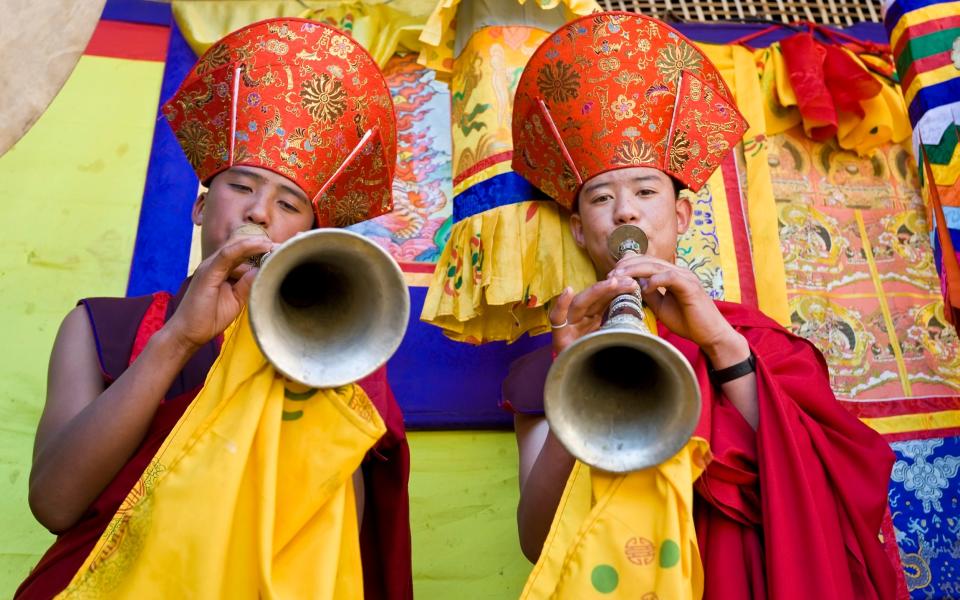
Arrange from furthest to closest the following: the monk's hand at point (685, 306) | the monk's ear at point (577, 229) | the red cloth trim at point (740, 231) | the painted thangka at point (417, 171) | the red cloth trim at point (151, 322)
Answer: the painted thangka at point (417, 171), the red cloth trim at point (740, 231), the monk's ear at point (577, 229), the red cloth trim at point (151, 322), the monk's hand at point (685, 306)

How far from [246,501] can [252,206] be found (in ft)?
2.66

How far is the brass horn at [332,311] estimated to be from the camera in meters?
1.79

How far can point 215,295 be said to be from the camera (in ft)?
6.51

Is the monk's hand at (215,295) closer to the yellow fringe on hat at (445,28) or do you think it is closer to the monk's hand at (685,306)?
the monk's hand at (685,306)

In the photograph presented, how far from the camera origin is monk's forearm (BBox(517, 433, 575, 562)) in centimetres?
213

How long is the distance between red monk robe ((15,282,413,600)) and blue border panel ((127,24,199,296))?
27.8 inches

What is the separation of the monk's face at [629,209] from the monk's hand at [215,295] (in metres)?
0.91

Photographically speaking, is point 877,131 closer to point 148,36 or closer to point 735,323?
point 735,323

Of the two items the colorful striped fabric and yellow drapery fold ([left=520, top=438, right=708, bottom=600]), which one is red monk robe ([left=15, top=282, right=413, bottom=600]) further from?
the colorful striped fabric

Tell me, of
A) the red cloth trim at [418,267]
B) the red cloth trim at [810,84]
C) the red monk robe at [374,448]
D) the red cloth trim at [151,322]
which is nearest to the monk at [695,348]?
the red monk robe at [374,448]

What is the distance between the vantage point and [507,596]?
9.30 feet

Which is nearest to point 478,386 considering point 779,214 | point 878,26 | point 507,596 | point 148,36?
point 507,596

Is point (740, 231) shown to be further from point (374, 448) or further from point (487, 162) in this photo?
point (374, 448)

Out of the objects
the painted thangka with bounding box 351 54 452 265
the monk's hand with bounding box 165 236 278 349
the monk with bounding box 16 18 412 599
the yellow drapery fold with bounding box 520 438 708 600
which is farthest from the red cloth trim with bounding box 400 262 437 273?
the yellow drapery fold with bounding box 520 438 708 600
